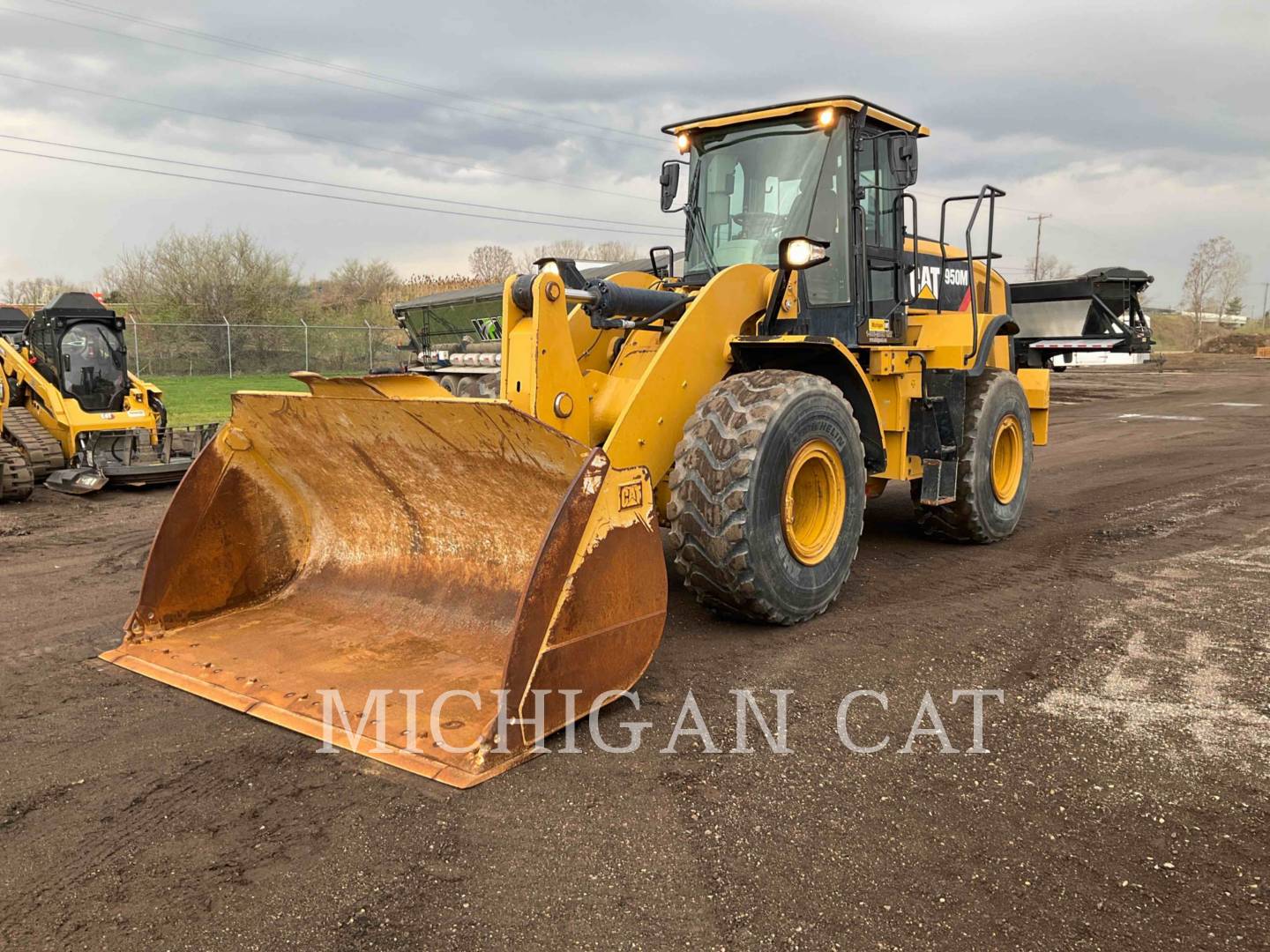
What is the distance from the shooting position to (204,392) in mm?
22156

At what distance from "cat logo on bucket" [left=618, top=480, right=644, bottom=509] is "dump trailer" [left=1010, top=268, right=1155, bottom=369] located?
9132 millimetres

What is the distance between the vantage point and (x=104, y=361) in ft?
36.1

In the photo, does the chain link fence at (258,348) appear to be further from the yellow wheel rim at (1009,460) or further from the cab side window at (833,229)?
the cab side window at (833,229)

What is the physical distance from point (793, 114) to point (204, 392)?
19701 mm

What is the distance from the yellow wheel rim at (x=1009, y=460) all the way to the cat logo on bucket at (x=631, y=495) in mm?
4242

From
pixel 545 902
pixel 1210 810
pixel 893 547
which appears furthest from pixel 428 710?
pixel 893 547

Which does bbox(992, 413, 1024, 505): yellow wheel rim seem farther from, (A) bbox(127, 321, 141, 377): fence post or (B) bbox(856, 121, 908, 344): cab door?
(A) bbox(127, 321, 141, 377): fence post

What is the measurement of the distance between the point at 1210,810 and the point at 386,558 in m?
3.76

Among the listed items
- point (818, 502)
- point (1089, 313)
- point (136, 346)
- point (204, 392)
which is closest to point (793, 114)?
point (818, 502)

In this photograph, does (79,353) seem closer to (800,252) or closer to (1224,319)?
(800,252)

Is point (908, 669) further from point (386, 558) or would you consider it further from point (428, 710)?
point (386, 558)

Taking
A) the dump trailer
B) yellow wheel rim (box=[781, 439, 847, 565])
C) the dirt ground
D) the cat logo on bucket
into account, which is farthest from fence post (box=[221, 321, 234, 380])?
the cat logo on bucket

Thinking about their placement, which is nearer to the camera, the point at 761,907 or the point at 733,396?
the point at 761,907

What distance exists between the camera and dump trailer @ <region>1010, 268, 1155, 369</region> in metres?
11.3
